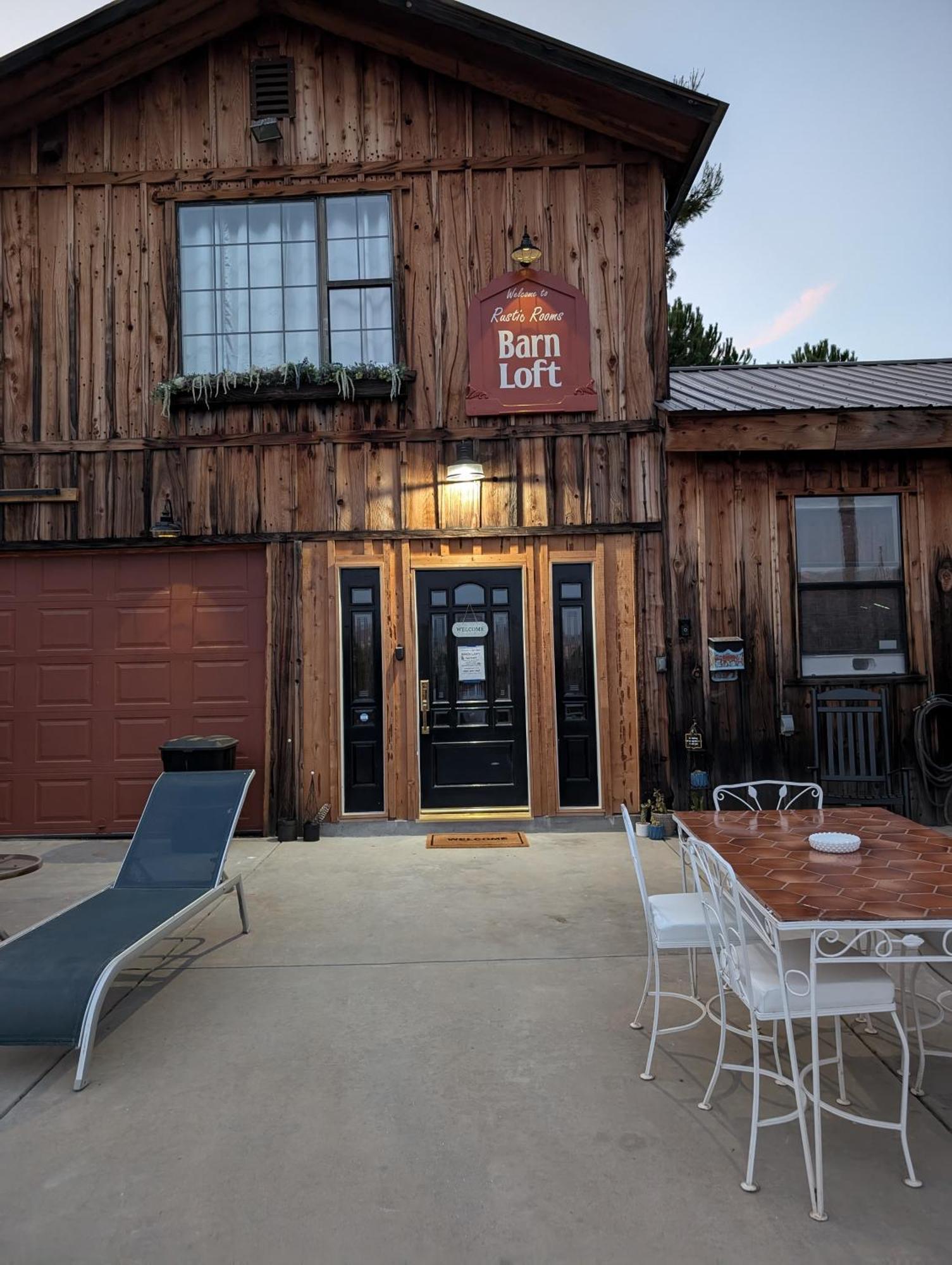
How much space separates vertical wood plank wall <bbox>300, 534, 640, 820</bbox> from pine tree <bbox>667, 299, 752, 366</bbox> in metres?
11.5

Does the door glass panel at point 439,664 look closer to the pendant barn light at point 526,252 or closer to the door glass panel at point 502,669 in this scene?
the door glass panel at point 502,669

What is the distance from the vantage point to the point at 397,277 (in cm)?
717

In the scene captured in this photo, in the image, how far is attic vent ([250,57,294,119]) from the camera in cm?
728

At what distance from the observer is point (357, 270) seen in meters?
7.27

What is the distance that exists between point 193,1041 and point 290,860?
294cm

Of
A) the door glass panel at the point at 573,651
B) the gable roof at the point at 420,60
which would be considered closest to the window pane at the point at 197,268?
the gable roof at the point at 420,60

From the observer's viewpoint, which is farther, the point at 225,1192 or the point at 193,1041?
the point at 193,1041

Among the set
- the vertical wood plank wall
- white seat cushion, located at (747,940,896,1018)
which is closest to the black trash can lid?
the vertical wood plank wall

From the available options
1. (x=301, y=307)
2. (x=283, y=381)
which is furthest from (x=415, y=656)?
(x=301, y=307)

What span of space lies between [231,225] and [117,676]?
4.19 m

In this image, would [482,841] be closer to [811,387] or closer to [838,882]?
[838,882]

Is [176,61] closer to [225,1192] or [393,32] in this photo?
[393,32]

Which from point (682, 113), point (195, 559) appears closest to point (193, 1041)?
point (195, 559)

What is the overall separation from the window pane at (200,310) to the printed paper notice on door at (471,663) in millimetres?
3676
